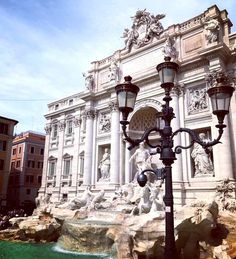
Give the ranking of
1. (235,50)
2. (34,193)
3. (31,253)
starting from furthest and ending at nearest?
(34,193) < (235,50) < (31,253)

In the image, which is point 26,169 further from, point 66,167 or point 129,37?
point 129,37

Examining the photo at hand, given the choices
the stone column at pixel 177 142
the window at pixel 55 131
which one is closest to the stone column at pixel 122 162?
the stone column at pixel 177 142

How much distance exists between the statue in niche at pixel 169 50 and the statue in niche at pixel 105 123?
739cm

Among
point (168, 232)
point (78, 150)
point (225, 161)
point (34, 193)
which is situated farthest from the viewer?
point (34, 193)

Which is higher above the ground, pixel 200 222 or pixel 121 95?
pixel 121 95

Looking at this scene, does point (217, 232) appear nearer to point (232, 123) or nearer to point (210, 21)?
point (232, 123)

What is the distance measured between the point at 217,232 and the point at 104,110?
14990mm

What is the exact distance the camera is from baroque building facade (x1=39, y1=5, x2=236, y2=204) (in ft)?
55.0

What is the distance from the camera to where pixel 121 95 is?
582 centimetres

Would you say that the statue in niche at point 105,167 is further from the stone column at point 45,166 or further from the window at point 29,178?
the window at point 29,178

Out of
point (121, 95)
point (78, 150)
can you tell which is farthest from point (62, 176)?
point (121, 95)

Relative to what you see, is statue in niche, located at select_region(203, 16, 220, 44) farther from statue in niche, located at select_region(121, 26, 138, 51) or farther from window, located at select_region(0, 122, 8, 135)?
window, located at select_region(0, 122, 8, 135)

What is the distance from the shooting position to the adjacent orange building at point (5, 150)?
3219 centimetres

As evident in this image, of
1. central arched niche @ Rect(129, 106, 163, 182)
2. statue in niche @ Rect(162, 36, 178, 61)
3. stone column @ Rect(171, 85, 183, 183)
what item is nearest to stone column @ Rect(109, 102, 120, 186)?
central arched niche @ Rect(129, 106, 163, 182)
